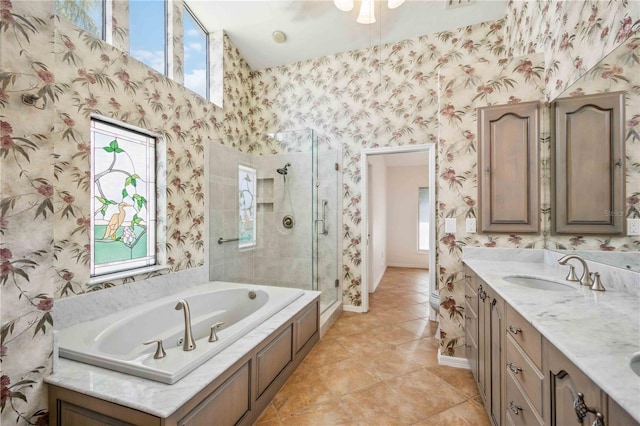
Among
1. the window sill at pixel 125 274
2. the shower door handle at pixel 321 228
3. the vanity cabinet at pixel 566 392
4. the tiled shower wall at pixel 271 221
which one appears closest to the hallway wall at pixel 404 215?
the shower door handle at pixel 321 228

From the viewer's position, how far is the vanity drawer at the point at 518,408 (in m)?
1.06

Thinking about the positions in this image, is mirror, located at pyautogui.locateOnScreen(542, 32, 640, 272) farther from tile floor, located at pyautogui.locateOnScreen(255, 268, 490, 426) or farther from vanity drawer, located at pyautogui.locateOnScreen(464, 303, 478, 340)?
tile floor, located at pyautogui.locateOnScreen(255, 268, 490, 426)

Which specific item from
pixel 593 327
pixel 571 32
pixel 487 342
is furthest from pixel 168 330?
pixel 571 32

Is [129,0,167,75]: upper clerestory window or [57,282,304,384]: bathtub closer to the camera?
[57,282,304,384]: bathtub

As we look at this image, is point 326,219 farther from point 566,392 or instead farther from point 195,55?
point 566,392

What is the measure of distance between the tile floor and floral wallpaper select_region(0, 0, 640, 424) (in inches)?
14.3

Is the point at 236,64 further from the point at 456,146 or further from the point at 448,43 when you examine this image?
the point at 456,146

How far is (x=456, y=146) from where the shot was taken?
7.44 feet

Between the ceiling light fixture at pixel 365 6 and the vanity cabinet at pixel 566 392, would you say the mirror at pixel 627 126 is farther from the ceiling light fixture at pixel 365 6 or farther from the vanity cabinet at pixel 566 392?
the ceiling light fixture at pixel 365 6

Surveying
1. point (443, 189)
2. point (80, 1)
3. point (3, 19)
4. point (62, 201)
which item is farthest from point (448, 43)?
point (62, 201)

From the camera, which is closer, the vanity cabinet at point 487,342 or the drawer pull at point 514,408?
the drawer pull at point 514,408

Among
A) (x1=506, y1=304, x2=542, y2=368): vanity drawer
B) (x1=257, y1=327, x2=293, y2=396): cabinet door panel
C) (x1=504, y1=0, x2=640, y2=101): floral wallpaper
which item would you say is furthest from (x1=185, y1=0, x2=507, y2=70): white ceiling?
(x1=257, y1=327, x2=293, y2=396): cabinet door panel

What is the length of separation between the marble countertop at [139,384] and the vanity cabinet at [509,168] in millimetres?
2065

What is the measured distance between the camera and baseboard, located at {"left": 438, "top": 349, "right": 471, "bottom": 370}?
88.4 inches
